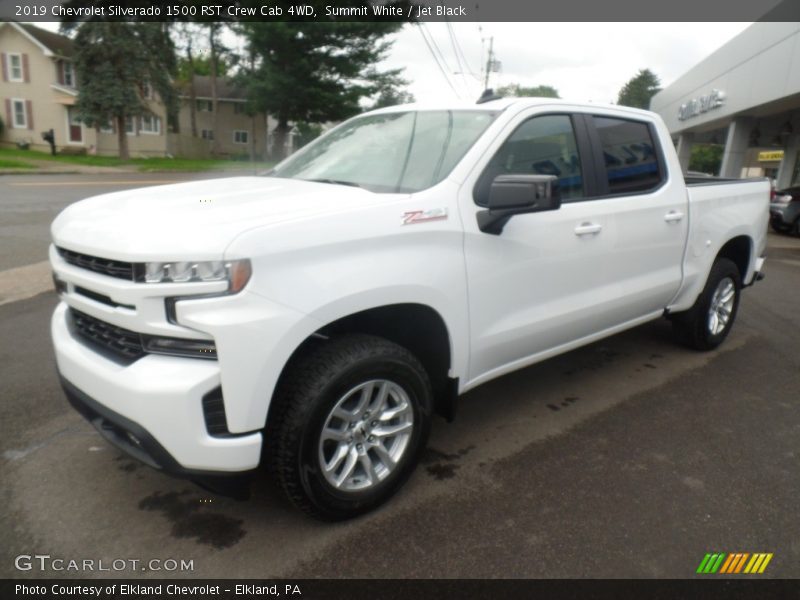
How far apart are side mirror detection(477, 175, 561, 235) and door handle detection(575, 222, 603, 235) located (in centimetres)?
58

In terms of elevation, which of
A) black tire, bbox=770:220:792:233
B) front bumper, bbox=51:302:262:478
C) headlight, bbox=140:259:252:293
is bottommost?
black tire, bbox=770:220:792:233

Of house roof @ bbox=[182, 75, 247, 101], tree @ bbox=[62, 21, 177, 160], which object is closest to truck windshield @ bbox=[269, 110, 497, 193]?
tree @ bbox=[62, 21, 177, 160]

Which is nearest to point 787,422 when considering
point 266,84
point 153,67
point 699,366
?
point 699,366

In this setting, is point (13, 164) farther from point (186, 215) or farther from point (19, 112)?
point (186, 215)

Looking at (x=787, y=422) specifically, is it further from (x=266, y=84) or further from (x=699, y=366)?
(x=266, y=84)

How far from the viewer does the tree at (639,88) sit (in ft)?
340

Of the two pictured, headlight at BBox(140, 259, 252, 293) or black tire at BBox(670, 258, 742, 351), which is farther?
black tire at BBox(670, 258, 742, 351)

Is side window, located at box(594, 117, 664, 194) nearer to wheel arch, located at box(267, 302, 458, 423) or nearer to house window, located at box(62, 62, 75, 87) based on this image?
wheel arch, located at box(267, 302, 458, 423)

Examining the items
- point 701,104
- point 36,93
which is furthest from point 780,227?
point 36,93

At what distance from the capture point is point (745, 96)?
19062 mm

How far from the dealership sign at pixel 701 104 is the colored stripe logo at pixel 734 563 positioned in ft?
75.8

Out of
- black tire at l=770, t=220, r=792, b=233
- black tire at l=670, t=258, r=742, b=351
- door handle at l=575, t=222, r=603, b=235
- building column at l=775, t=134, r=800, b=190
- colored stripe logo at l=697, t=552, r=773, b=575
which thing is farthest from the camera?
building column at l=775, t=134, r=800, b=190

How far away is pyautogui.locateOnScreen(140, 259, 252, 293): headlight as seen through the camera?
2.13 m

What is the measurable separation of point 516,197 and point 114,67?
35319 millimetres
